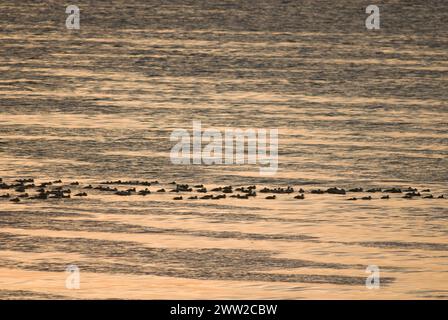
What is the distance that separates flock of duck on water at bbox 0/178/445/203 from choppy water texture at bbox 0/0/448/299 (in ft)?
1.13

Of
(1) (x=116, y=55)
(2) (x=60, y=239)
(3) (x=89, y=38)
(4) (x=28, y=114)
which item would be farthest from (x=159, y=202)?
(3) (x=89, y=38)

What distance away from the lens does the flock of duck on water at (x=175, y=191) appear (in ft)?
105

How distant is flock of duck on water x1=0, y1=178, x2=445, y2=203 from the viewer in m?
32.1

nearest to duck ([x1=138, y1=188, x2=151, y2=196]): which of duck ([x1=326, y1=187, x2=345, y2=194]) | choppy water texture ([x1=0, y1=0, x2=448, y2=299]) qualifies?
choppy water texture ([x1=0, y1=0, x2=448, y2=299])

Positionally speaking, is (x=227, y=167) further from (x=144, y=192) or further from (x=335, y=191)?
(x=144, y=192)

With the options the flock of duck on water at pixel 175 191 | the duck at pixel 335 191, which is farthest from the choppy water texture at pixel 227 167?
the duck at pixel 335 191

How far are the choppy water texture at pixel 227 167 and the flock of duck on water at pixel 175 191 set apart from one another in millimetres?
343

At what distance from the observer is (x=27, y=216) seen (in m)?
29.5

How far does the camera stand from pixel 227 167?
3625 cm

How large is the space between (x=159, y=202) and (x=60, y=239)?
4.34m

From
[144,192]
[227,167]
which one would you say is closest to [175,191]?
[144,192]

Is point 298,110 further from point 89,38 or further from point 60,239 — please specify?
point 89,38

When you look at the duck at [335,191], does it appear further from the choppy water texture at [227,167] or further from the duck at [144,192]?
the duck at [144,192]

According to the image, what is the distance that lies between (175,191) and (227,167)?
3.62 metres
